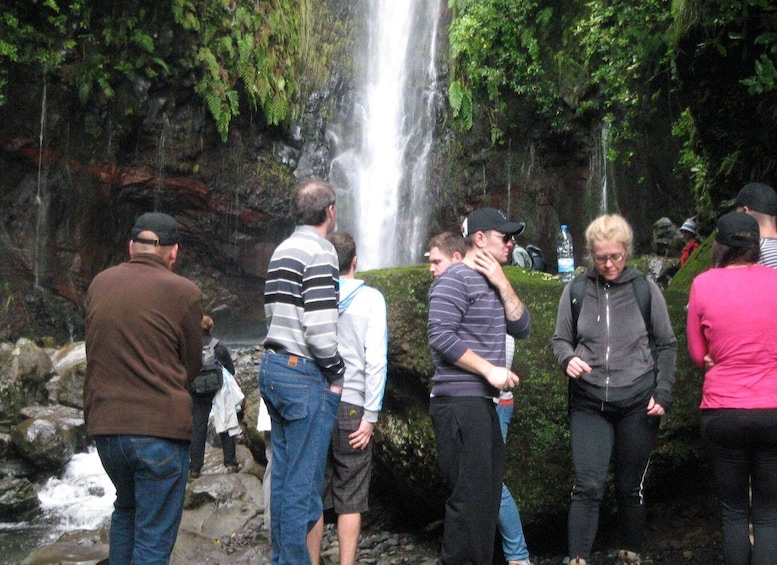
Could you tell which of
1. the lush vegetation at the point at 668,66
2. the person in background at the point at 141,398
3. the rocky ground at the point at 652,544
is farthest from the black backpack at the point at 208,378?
the lush vegetation at the point at 668,66

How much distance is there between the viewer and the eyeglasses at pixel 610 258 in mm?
4012

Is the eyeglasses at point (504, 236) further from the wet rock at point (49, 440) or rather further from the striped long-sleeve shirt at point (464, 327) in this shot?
the wet rock at point (49, 440)

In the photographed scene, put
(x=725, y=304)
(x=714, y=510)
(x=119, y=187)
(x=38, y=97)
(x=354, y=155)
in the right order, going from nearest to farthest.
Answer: (x=725, y=304) < (x=714, y=510) < (x=38, y=97) < (x=119, y=187) < (x=354, y=155)

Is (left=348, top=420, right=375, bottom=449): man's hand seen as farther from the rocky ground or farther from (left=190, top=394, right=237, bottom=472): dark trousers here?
(left=190, top=394, right=237, bottom=472): dark trousers

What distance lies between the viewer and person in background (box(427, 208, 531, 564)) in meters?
3.53

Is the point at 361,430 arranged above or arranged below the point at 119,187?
below

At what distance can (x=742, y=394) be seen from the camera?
346cm

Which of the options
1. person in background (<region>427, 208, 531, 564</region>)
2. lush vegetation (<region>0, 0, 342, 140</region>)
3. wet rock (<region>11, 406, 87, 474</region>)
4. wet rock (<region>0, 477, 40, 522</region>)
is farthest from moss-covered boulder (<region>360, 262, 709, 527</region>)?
lush vegetation (<region>0, 0, 342, 140</region>)

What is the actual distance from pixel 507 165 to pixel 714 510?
1423cm

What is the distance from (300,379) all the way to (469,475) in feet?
3.16

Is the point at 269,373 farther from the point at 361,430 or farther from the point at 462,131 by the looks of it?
the point at 462,131

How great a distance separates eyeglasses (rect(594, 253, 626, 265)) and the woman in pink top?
1.55 ft

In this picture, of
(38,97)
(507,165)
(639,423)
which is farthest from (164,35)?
(639,423)

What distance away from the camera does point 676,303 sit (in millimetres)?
5371
